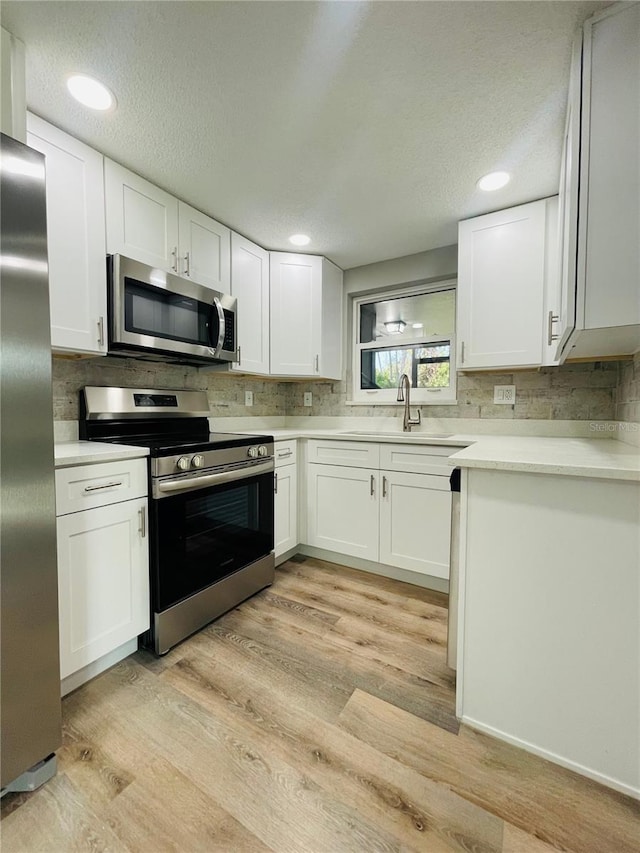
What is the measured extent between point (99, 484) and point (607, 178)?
1.98 meters

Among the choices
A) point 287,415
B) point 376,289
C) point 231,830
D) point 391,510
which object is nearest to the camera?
point 231,830

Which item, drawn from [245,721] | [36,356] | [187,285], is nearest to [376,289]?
[187,285]

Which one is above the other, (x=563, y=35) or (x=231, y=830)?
(x=563, y=35)

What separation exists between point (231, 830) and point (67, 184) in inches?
91.6

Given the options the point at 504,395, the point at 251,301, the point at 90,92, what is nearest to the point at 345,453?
the point at 504,395

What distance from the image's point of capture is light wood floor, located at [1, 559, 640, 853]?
907 millimetres

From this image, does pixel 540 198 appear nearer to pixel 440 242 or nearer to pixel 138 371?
pixel 440 242

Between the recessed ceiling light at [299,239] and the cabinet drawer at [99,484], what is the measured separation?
184 centimetres

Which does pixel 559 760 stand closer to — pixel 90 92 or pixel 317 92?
pixel 317 92

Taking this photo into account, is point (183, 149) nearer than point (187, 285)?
Yes

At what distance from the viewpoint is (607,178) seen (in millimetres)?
1067

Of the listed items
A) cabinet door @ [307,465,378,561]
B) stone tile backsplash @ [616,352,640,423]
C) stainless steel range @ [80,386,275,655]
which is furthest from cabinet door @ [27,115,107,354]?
stone tile backsplash @ [616,352,640,423]

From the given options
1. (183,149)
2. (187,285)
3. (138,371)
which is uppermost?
(183,149)

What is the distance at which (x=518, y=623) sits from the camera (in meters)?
1.14
